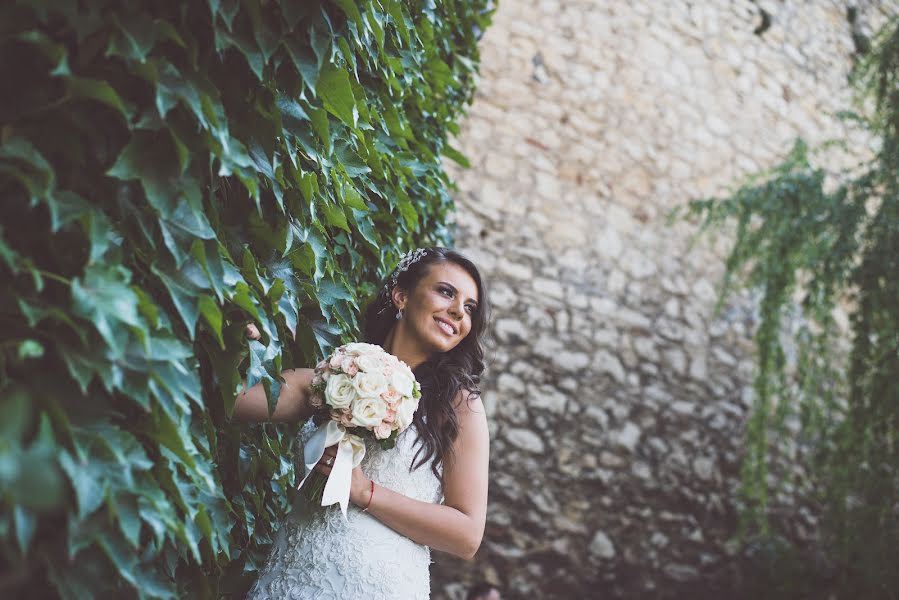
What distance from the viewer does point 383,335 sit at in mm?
2217

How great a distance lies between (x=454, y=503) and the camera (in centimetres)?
185

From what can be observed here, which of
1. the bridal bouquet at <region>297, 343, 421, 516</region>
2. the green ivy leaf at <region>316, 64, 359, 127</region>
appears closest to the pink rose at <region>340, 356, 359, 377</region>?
the bridal bouquet at <region>297, 343, 421, 516</region>

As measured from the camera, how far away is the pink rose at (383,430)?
65.3 inches

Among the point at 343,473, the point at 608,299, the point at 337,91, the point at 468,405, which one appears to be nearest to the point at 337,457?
the point at 343,473

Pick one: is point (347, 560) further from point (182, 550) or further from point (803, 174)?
point (803, 174)

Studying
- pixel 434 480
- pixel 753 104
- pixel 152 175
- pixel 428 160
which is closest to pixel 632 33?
pixel 753 104

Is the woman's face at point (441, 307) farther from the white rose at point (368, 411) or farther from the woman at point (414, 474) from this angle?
the white rose at point (368, 411)

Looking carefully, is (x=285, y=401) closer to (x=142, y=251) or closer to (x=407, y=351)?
(x=407, y=351)

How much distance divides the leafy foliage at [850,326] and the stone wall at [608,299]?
367 mm

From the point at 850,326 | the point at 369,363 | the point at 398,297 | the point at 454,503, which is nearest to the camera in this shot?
the point at 369,363

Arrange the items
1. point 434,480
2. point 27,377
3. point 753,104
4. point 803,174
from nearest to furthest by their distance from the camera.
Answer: point 27,377 → point 434,480 → point 803,174 → point 753,104

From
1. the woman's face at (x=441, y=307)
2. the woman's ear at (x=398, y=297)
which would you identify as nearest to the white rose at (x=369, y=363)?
the woman's face at (x=441, y=307)

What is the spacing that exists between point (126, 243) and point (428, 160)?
1.98 meters

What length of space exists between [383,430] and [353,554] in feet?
0.99
